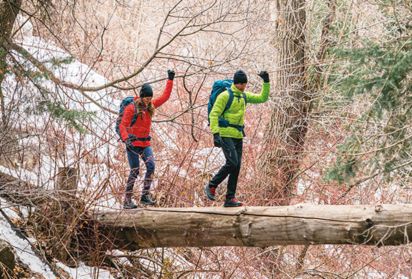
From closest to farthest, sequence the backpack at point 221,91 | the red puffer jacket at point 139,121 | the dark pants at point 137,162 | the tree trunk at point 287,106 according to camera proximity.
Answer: the backpack at point 221,91 < the red puffer jacket at point 139,121 < the dark pants at point 137,162 < the tree trunk at point 287,106

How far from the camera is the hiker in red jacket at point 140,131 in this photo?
8406 millimetres

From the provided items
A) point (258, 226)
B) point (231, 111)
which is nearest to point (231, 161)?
point (231, 111)

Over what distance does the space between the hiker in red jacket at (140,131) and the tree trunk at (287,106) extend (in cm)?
426

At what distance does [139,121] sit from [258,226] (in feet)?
7.83

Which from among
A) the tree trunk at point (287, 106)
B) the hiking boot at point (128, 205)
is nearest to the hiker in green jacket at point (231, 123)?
the hiking boot at point (128, 205)

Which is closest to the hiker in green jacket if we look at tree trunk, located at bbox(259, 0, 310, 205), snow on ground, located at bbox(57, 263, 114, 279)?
snow on ground, located at bbox(57, 263, 114, 279)

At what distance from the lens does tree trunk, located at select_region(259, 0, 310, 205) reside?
502 inches

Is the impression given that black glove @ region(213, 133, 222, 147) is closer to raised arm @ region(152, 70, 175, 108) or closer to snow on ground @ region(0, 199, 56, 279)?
raised arm @ region(152, 70, 175, 108)

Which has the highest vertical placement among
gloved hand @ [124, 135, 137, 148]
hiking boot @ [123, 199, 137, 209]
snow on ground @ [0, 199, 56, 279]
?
gloved hand @ [124, 135, 137, 148]

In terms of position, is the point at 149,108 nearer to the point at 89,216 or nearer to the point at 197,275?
the point at 89,216

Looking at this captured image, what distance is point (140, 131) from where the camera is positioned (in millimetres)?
8766

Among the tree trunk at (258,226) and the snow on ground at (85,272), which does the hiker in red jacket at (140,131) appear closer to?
the tree trunk at (258,226)

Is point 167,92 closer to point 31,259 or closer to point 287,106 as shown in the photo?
point 31,259

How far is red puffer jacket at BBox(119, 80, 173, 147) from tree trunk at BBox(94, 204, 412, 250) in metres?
1.08
